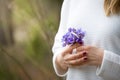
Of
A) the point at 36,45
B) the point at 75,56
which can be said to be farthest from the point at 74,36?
the point at 36,45

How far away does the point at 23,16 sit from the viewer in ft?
6.84

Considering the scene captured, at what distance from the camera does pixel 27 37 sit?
6.88ft

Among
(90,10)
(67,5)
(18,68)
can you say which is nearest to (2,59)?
(18,68)

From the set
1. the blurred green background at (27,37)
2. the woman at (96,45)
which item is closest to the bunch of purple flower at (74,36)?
the woman at (96,45)

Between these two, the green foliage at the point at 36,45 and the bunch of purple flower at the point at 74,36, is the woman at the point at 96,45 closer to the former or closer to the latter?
the bunch of purple flower at the point at 74,36

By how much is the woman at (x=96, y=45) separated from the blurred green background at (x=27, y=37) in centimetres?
75

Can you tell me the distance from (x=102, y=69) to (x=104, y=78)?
0.05 meters

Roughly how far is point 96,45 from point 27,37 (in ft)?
2.87

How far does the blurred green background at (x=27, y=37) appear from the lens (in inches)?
82.1

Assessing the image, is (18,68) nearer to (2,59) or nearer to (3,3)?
(2,59)

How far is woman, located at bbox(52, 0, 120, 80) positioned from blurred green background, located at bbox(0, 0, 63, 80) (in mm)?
755

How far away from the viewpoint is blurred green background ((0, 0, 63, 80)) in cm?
209

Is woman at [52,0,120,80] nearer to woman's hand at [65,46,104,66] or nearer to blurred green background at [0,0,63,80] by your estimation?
woman's hand at [65,46,104,66]

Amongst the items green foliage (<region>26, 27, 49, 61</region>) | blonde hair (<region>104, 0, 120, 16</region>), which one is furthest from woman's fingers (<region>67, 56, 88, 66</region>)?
green foliage (<region>26, 27, 49, 61</region>)
